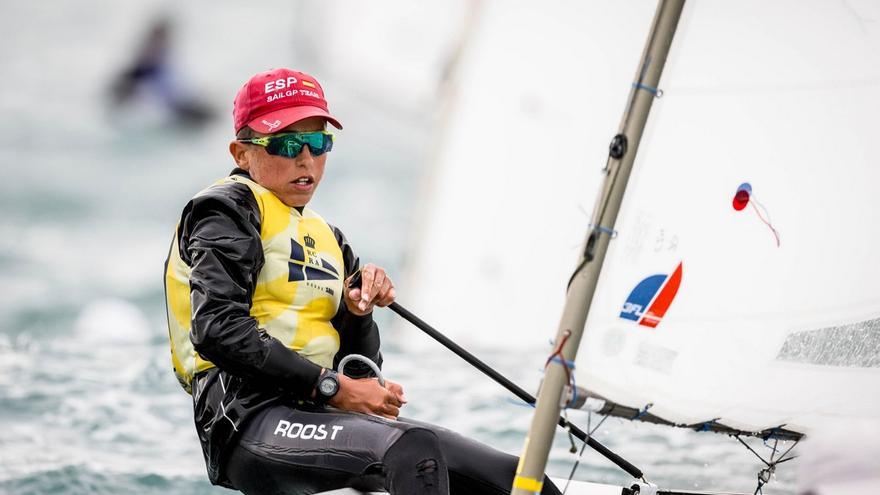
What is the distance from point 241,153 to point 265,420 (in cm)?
47

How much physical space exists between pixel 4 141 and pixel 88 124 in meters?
0.92

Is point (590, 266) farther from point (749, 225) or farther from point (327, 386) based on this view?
point (749, 225)

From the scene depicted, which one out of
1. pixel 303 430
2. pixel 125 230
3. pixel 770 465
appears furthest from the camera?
pixel 125 230

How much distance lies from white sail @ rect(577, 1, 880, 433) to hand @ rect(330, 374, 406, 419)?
522mm

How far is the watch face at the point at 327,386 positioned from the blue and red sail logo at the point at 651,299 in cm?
65

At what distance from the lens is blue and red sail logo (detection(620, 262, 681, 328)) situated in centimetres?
220

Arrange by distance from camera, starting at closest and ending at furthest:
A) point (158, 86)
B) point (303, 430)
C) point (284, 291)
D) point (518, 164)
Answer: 1. point (303, 430)
2. point (284, 291)
3. point (518, 164)
4. point (158, 86)

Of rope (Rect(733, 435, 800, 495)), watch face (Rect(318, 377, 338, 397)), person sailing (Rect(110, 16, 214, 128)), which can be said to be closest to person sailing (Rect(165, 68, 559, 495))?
watch face (Rect(318, 377, 338, 397))

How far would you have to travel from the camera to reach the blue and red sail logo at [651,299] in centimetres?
220

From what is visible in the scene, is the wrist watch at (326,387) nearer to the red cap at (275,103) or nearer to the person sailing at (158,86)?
the red cap at (275,103)

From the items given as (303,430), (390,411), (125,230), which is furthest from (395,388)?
(125,230)

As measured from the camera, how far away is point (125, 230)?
12055 mm

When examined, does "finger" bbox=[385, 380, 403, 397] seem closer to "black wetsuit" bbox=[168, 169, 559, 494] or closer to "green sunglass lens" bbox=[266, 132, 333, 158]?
"black wetsuit" bbox=[168, 169, 559, 494]

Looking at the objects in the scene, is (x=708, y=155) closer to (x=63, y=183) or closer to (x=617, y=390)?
(x=617, y=390)
